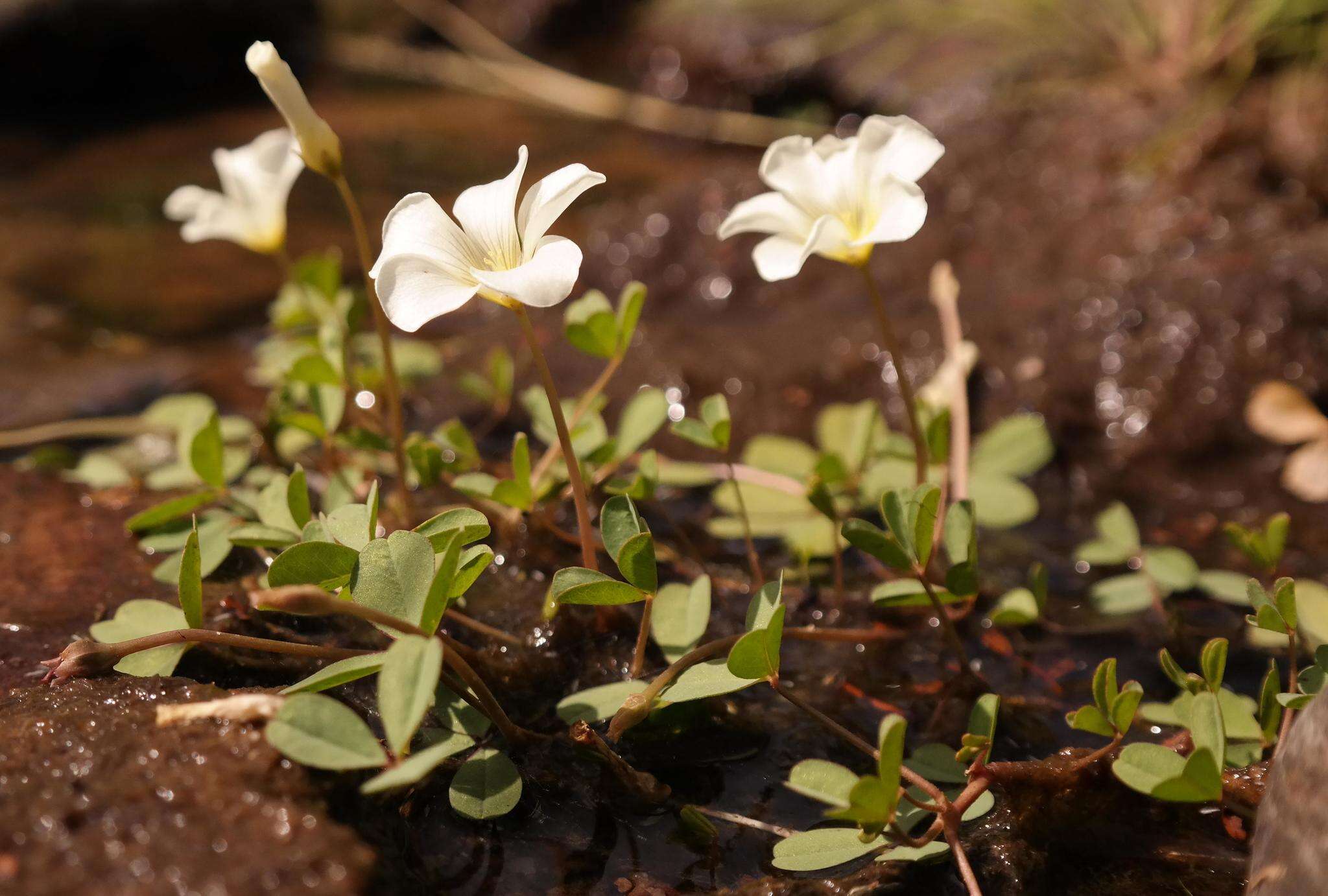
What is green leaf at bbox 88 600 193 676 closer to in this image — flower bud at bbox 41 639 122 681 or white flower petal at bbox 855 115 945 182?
flower bud at bbox 41 639 122 681

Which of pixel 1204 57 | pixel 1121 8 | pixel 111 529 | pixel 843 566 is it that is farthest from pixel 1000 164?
pixel 111 529

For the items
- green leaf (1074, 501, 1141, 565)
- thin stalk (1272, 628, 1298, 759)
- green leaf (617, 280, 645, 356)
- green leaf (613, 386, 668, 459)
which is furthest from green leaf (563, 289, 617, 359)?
thin stalk (1272, 628, 1298, 759)

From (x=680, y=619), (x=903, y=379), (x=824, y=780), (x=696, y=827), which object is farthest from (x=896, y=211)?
(x=696, y=827)

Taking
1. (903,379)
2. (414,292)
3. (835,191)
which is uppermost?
(835,191)

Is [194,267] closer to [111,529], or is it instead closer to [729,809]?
[111,529]

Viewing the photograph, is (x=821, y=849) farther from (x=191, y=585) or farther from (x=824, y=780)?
(x=191, y=585)

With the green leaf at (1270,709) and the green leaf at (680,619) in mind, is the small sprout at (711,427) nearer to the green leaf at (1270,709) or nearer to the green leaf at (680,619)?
the green leaf at (680,619)
